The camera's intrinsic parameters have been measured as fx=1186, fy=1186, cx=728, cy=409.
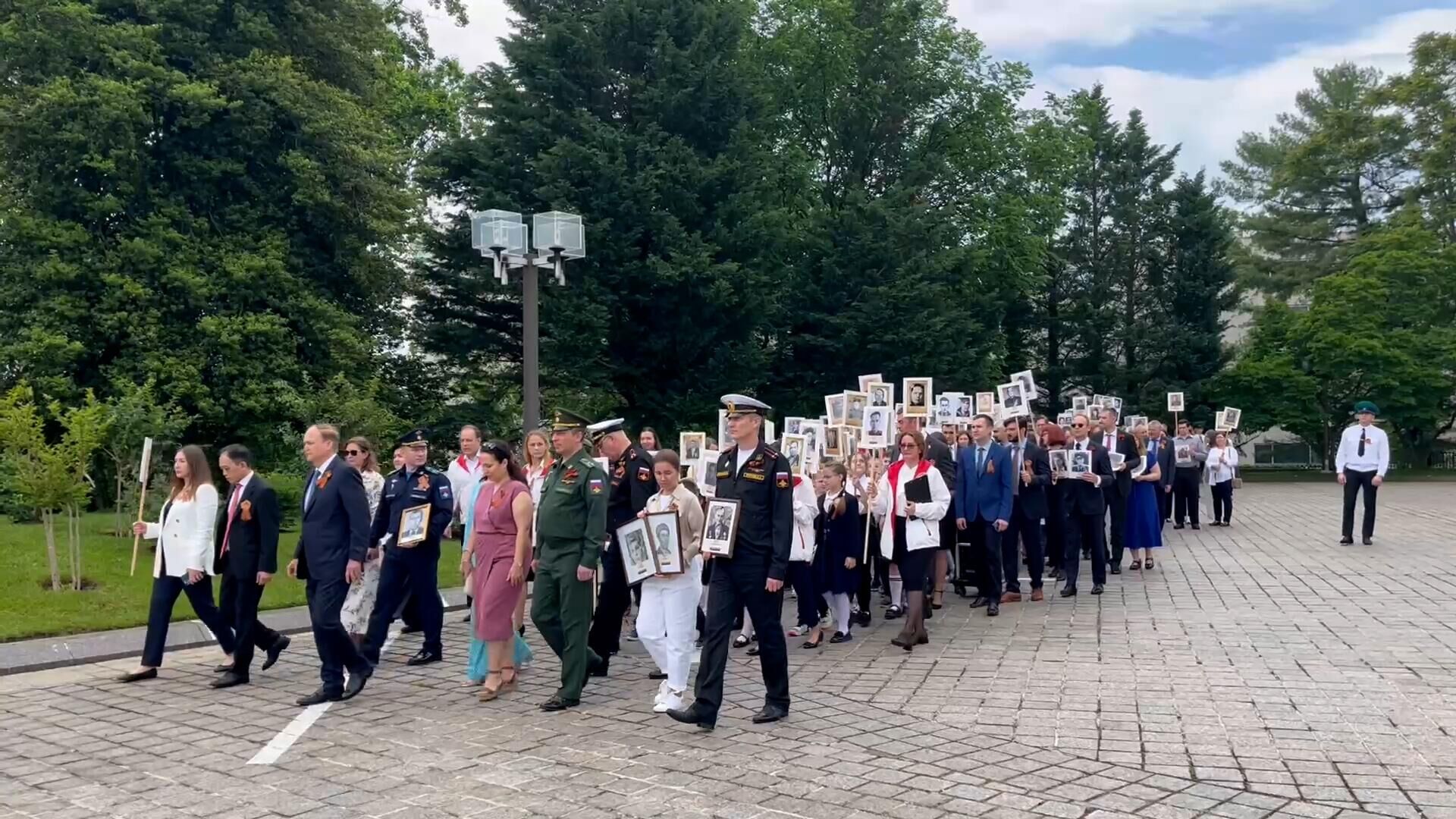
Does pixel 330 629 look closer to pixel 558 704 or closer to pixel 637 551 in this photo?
pixel 558 704

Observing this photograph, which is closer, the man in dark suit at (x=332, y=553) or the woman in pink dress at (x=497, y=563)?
the man in dark suit at (x=332, y=553)

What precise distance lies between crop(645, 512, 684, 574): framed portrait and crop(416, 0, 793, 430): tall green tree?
17.3 metres

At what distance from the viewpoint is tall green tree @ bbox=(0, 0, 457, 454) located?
21.7 metres

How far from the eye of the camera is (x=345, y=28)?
2625cm

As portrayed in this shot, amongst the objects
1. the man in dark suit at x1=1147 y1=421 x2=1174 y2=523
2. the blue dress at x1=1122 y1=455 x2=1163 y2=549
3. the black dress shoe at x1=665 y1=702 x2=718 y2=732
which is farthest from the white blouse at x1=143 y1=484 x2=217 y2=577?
the man in dark suit at x1=1147 y1=421 x2=1174 y2=523

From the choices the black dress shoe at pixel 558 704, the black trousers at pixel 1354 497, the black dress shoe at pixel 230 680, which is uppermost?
the black trousers at pixel 1354 497

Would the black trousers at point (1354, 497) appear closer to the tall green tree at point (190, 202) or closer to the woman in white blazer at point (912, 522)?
the woman in white blazer at point (912, 522)

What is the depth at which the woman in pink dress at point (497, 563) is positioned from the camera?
8.40 m

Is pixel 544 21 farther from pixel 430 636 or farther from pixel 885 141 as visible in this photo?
pixel 430 636

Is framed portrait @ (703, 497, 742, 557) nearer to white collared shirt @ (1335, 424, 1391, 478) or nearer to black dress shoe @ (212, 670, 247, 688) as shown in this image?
black dress shoe @ (212, 670, 247, 688)

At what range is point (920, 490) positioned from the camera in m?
10.3

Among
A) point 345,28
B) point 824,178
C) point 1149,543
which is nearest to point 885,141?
point 824,178

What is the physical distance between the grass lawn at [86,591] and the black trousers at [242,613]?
8.03 ft

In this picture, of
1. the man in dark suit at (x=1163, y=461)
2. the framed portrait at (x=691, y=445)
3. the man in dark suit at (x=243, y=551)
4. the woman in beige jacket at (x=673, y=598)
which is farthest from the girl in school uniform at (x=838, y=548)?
the man in dark suit at (x=1163, y=461)
